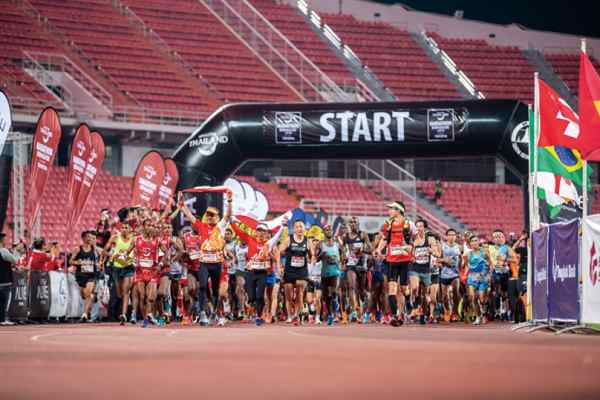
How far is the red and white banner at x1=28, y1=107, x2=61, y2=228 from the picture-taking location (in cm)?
2158

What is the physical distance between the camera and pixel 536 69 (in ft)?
176

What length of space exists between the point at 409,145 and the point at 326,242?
5.32 meters

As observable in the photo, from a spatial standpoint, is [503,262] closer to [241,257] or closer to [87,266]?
[241,257]

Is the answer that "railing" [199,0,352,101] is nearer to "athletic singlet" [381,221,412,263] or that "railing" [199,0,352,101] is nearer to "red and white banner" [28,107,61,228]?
"red and white banner" [28,107,61,228]

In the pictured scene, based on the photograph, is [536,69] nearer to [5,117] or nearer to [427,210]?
[427,210]

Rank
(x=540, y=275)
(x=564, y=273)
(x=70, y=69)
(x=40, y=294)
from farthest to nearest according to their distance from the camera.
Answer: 1. (x=70, y=69)
2. (x=40, y=294)
3. (x=540, y=275)
4. (x=564, y=273)

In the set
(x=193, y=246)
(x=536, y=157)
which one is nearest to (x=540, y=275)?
(x=536, y=157)

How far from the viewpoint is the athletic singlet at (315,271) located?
22.8 metres

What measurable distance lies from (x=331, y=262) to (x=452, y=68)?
3143 centimetres

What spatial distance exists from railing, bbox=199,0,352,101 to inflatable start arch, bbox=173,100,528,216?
1843cm

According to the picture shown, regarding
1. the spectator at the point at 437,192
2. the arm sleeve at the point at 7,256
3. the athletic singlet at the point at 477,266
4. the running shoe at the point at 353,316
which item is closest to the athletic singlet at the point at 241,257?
the running shoe at the point at 353,316

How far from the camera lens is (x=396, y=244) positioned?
18.9m

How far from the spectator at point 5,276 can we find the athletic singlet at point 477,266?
920cm

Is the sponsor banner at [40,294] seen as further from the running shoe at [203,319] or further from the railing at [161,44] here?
the railing at [161,44]
